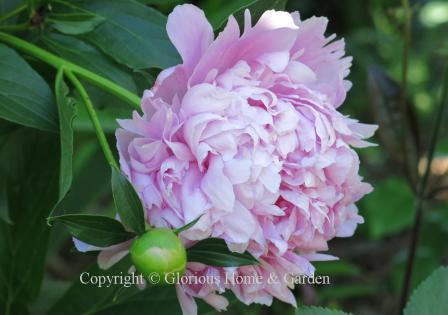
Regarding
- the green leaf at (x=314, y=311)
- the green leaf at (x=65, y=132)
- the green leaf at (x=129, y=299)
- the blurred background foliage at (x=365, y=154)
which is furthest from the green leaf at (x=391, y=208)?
the green leaf at (x=65, y=132)

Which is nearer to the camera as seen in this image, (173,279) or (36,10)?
(173,279)

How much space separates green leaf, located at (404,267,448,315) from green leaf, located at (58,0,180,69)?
0.29 m

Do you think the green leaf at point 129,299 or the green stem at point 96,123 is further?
the green leaf at point 129,299

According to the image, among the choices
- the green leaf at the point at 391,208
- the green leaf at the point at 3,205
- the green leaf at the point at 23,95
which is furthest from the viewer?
the green leaf at the point at 391,208

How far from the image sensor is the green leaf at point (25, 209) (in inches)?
33.5

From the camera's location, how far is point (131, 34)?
2.23 feet

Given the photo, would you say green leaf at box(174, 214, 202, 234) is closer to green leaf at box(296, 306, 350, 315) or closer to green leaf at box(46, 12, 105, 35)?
green leaf at box(296, 306, 350, 315)

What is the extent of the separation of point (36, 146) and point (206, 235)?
38 centimetres

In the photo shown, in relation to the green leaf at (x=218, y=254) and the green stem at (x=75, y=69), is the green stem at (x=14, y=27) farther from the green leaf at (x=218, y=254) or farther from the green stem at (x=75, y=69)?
the green leaf at (x=218, y=254)

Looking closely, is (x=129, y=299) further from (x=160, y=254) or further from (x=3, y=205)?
(x=160, y=254)

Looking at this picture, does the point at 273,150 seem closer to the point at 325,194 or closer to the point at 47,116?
the point at 325,194

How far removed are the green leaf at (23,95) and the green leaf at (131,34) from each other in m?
0.07

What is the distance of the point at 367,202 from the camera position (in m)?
1.50

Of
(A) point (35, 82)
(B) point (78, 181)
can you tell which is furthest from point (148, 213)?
(B) point (78, 181)
